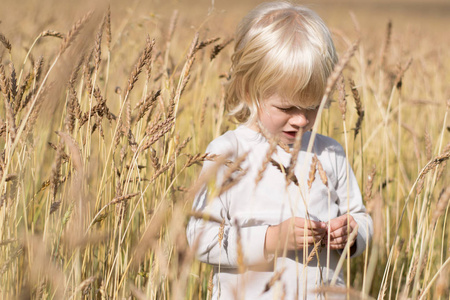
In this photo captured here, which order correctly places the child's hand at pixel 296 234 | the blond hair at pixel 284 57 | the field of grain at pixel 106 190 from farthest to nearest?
1. the blond hair at pixel 284 57
2. the child's hand at pixel 296 234
3. the field of grain at pixel 106 190

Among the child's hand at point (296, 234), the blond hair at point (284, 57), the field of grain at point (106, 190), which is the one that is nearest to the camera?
the field of grain at point (106, 190)

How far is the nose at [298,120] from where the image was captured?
1119 mm

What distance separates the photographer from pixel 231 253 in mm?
1070

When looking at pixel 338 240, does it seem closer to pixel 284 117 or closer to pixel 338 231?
pixel 338 231

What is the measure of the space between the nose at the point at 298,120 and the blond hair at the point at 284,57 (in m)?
0.03

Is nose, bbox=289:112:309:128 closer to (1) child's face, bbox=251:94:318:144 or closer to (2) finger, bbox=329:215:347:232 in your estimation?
(1) child's face, bbox=251:94:318:144

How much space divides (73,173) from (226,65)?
2.70 m

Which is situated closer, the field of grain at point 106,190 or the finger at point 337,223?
the field of grain at point 106,190

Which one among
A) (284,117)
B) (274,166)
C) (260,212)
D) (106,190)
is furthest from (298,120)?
(106,190)

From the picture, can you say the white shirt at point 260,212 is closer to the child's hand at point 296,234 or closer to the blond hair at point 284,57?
the child's hand at point 296,234

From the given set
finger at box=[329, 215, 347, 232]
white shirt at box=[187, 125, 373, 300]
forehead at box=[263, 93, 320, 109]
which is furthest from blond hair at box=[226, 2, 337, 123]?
finger at box=[329, 215, 347, 232]

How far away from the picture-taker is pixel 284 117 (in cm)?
113

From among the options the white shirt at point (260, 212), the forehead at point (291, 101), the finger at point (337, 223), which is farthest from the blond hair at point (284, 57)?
the finger at point (337, 223)

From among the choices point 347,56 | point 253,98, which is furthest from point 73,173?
point 347,56
